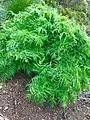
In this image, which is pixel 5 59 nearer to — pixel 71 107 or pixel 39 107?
pixel 39 107

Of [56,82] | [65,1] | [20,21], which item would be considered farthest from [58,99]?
[65,1]

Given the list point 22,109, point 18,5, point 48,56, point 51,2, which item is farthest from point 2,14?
point 22,109

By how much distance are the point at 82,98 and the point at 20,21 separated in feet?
4.42

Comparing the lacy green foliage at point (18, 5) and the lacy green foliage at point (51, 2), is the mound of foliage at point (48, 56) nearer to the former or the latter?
the lacy green foliage at point (18, 5)

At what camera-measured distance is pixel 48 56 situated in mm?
4004

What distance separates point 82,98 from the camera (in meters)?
4.54

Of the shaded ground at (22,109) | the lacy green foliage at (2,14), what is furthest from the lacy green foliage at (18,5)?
the shaded ground at (22,109)

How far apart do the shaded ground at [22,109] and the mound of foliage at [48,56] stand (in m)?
0.14

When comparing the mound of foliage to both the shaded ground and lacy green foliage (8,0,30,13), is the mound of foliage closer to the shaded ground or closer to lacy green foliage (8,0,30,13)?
the shaded ground

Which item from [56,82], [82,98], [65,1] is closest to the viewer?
[56,82]

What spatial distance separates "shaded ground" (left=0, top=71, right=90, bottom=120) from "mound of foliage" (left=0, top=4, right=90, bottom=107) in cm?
14

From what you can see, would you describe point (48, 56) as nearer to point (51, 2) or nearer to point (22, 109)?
point (22, 109)

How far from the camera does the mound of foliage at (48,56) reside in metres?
3.77

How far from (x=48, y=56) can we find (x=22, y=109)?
0.71 metres
